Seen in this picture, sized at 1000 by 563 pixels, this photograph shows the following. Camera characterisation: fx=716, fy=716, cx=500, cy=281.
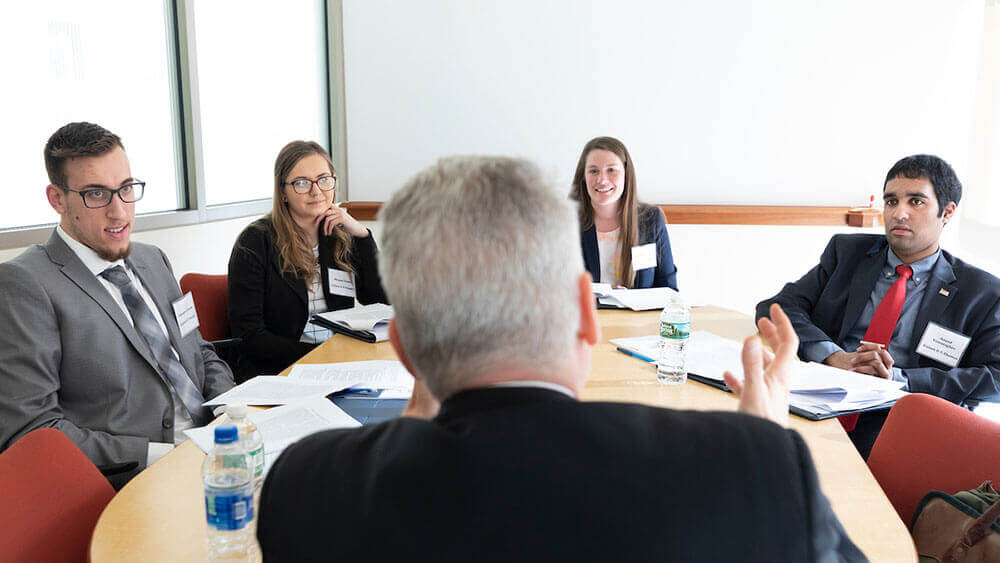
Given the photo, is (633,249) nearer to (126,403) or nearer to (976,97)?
(126,403)

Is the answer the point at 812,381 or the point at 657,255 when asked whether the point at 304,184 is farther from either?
the point at 812,381

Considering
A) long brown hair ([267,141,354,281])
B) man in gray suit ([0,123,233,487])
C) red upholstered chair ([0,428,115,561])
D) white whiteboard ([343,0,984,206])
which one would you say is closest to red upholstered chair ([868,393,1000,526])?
red upholstered chair ([0,428,115,561])

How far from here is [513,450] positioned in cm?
66

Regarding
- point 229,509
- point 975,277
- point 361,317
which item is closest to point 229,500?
point 229,509

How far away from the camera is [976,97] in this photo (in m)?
4.88

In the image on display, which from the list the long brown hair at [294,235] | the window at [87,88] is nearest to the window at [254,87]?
the window at [87,88]

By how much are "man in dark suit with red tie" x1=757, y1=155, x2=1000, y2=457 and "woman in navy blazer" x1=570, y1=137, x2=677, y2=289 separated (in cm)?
78

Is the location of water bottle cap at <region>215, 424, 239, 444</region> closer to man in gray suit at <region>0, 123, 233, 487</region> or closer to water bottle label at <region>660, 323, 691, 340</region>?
man in gray suit at <region>0, 123, 233, 487</region>

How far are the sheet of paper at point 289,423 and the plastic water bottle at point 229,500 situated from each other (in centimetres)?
Answer: 23

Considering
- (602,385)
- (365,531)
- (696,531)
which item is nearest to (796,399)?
(602,385)

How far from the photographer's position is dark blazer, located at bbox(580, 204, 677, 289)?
11.9 ft

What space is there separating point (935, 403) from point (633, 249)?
6.26ft

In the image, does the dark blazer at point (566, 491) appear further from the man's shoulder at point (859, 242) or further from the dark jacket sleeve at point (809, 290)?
the man's shoulder at point (859, 242)

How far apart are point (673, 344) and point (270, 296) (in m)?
1.72
